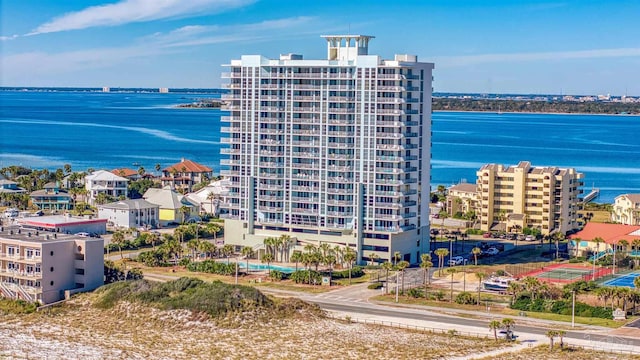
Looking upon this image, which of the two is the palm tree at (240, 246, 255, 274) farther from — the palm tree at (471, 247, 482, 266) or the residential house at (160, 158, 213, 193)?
the residential house at (160, 158, 213, 193)

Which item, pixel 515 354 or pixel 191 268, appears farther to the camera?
pixel 191 268

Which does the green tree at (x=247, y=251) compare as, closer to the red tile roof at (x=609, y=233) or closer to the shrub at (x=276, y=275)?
the shrub at (x=276, y=275)

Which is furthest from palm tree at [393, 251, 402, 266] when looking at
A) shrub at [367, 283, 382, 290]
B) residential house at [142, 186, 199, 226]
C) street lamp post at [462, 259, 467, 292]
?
residential house at [142, 186, 199, 226]

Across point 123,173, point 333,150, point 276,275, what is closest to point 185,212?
point 123,173

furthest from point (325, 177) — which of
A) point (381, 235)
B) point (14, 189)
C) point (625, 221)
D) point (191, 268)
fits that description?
point (14, 189)

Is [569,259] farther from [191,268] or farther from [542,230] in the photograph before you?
[191,268]

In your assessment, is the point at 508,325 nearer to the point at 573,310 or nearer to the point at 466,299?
the point at 573,310
